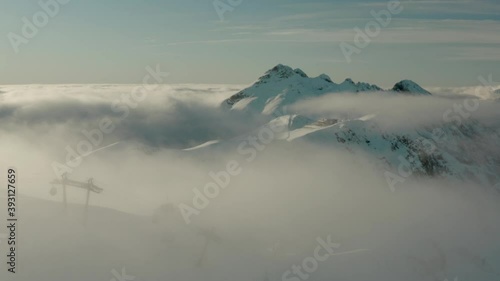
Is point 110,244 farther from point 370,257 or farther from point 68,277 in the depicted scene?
point 370,257

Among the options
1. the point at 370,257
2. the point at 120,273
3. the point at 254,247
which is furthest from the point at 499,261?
the point at 120,273

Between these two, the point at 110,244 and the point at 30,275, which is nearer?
the point at 30,275

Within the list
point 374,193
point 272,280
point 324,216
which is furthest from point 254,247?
point 374,193

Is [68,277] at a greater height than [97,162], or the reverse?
[97,162]

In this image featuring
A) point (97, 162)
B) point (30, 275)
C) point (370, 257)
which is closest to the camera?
point (30, 275)

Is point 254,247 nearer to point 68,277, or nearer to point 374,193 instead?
point 68,277

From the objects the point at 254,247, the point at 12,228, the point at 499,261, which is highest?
the point at 12,228

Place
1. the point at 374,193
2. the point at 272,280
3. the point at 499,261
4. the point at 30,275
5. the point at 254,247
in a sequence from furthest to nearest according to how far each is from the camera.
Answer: the point at 374,193 → the point at 499,261 → the point at 254,247 → the point at 272,280 → the point at 30,275

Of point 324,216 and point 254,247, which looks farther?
point 324,216

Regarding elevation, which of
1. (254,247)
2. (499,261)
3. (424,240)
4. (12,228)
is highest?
(12,228)
